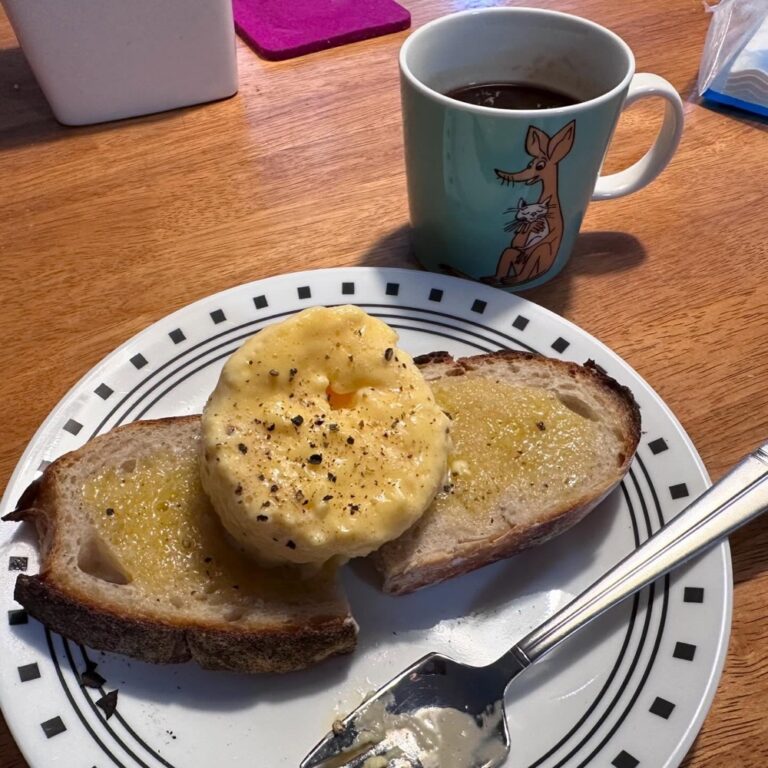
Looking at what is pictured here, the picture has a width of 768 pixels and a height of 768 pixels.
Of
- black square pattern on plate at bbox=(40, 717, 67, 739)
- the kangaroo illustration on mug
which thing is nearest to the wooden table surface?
the kangaroo illustration on mug

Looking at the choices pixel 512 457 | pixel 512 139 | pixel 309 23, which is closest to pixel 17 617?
pixel 512 457

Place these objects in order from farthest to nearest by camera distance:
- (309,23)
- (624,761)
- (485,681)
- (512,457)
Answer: (309,23)
(512,457)
(485,681)
(624,761)

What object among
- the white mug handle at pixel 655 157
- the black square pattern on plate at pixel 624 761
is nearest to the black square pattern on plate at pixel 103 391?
the black square pattern on plate at pixel 624 761

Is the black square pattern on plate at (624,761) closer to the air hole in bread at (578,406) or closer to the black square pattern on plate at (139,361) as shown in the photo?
the air hole in bread at (578,406)

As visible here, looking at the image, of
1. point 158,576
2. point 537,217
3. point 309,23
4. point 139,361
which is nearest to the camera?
point 158,576

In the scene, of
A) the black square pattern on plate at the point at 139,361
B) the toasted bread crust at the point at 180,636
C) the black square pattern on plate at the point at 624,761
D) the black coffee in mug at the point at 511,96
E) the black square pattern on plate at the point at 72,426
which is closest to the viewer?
the black square pattern on plate at the point at 624,761

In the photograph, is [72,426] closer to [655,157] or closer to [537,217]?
[537,217]
